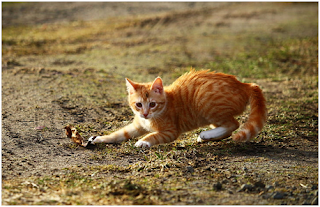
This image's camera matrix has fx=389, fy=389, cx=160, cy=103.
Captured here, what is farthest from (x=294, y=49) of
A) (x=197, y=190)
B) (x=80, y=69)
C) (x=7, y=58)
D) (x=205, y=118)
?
(x=197, y=190)

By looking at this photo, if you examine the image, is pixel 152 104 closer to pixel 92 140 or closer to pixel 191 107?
pixel 191 107

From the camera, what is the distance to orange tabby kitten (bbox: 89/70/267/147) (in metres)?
4.16

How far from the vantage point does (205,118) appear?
167 inches

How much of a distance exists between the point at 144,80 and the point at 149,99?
2631 millimetres

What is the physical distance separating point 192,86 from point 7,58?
15.2ft

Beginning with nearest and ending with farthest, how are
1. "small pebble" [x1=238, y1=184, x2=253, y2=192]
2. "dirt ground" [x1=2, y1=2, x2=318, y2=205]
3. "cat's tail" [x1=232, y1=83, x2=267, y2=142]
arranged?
1. "small pebble" [x1=238, y1=184, x2=253, y2=192]
2. "dirt ground" [x1=2, y1=2, x2=318, y2=205]
3. "cat's tail" [x1=232, y1=83, x2=267, y2=142]

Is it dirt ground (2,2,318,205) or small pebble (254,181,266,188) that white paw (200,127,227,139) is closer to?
dirt ground (2,2,318,205)

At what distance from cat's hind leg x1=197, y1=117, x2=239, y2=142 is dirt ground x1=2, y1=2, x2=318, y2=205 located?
4.2 inches

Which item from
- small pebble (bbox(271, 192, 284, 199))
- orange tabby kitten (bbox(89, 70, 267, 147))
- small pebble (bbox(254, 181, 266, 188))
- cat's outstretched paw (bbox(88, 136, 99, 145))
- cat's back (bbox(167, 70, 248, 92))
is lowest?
small pebble (bbox(271, 192, 284, 199))

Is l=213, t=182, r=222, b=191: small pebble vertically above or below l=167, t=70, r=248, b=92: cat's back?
below

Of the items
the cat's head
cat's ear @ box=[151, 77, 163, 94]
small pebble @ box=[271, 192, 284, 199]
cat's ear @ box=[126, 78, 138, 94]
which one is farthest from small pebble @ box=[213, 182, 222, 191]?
cat's ear @ box=[126, 78, 138, 94]

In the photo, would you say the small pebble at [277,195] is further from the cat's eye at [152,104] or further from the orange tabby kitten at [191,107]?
the cat's eye at [152,104]

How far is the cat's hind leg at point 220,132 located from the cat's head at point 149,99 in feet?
1.90

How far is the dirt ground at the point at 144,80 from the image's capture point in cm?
331
